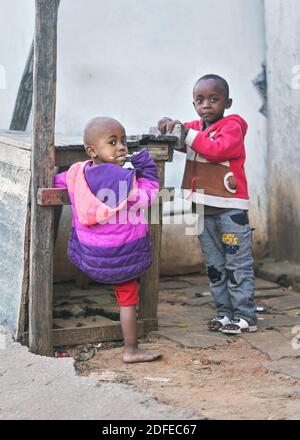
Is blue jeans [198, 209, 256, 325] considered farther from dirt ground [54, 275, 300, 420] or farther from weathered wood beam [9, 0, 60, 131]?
weathered wood beam [9, 0, 60, 131]

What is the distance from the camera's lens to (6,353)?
478cm

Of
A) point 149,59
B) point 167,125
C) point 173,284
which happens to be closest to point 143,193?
point 167,125

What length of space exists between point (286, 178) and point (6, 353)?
3.07m

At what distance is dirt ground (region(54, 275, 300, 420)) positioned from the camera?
402cm

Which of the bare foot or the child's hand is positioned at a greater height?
the child's hand

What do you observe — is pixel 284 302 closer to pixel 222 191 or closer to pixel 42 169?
pixel 222 191

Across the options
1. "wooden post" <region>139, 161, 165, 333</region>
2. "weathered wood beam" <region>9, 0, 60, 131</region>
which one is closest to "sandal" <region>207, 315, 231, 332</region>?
"wooden post" <region>139, 161, 165, 333</region>

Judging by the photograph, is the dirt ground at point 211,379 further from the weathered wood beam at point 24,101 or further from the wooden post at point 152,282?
the weathered wood beam at point 24,101

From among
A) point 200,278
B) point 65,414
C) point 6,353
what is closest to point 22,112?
point 200,278

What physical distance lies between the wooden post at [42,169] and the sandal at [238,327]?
3.48ft

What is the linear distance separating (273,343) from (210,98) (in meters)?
1.43

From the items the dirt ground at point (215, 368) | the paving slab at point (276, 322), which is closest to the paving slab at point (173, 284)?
the dirt ground at point (215, 368)

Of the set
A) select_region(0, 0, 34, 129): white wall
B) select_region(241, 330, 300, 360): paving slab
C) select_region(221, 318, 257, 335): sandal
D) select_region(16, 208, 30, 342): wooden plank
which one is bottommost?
select_region(241, 330, 300, 360): paving slab

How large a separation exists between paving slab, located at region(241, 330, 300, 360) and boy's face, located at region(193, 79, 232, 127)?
1.28 metres
